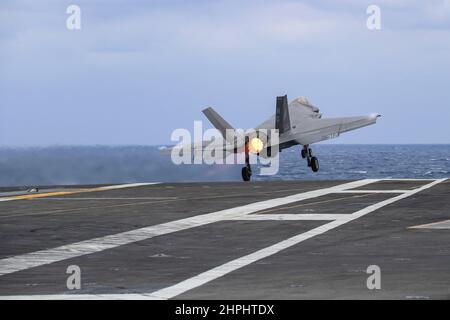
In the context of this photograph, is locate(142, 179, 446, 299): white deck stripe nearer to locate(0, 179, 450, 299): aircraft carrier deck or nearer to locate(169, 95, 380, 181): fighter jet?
locate(0, 179, 450, 299): aircraft carrier deck

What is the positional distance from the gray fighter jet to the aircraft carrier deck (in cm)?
1294

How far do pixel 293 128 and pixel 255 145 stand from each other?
5561 mm

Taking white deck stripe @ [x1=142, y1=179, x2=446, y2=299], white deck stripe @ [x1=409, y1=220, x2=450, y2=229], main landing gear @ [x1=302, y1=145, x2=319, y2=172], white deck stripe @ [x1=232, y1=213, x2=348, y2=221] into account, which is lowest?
white deck stripe @ [x1=142, y1=179, x2=446, y2=299]

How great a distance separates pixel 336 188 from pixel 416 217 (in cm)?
1336

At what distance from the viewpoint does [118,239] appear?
23.3 m

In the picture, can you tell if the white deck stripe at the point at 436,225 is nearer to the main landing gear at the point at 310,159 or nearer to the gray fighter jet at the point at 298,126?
the gray fighter jet at the point at 298,126

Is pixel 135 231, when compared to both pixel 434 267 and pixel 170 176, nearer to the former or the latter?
pixel 434 267

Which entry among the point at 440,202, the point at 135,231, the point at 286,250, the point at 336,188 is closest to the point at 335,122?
the point at 336,188

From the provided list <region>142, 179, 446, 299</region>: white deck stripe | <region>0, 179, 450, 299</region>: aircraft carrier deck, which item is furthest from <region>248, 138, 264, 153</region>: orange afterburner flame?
<region>142, 179, 446, 299</region>: white deck stripe

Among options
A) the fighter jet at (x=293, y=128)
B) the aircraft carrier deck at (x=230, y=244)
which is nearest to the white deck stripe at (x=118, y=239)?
the aircraft carrier deck at (x=230, y=244)

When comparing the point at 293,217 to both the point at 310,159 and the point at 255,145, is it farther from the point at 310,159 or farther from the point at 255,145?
the point at 310,159

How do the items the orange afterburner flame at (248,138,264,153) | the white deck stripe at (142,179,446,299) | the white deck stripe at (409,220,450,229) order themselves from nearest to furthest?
1. the white deck stripe at (142,179,446,299)
2. the white deck stripe at (409,220,450,229)
3. the orange afterburner flame at (248,138,264,153)

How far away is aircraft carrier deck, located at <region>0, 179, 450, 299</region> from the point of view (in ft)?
50.5

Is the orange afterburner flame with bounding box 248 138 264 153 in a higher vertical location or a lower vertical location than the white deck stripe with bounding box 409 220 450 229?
higher
